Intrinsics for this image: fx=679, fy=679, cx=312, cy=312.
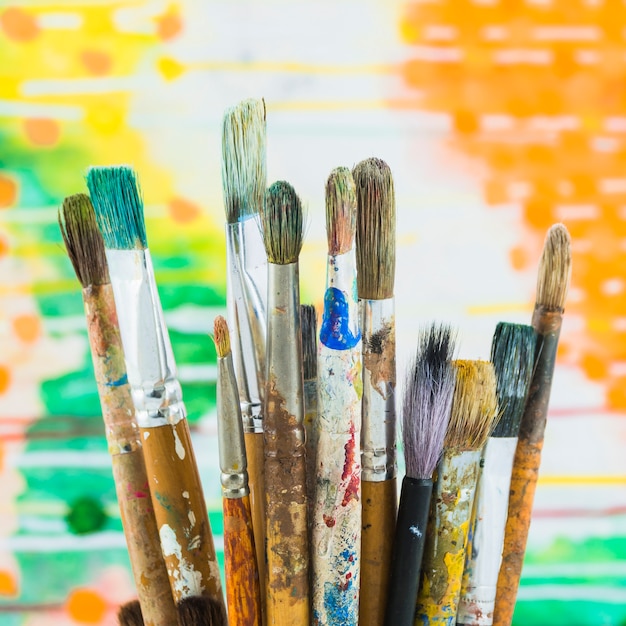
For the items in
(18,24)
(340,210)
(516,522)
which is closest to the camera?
(340,210)

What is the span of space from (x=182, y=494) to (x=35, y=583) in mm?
491

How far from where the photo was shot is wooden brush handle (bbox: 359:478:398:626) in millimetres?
500

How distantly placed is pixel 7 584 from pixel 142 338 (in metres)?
0.55

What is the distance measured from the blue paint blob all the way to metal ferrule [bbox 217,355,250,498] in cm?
7

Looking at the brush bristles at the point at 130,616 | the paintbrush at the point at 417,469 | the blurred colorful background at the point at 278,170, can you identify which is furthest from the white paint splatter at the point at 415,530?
the blurred colorful background at the point at 278,170

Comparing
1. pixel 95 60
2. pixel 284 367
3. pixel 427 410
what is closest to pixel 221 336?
pixel 284 367

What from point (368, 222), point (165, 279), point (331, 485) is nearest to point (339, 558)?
point (331, 485)

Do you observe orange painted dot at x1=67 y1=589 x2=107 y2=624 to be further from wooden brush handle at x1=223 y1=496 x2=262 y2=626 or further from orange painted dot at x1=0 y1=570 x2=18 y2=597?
wooden brush handle at x1=223 y1=496 x2=262 y2=626

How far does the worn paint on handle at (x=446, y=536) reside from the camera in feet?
1.62

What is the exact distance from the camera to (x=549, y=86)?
0.83m

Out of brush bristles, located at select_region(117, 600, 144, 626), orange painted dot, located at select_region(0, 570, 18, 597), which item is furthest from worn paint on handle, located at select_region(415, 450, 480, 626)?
orange painted dot, located at select_region(0, 570, 18, 597)

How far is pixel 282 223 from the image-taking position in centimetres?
44

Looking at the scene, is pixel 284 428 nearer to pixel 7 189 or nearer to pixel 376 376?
pixel 376 376

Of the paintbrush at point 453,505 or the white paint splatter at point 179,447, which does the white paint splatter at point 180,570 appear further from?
the paintbrush at point 453,505
